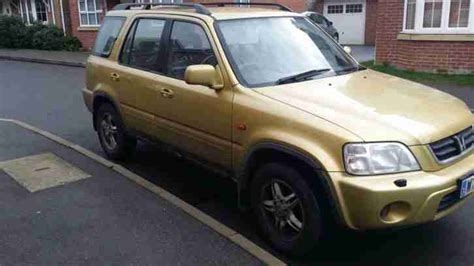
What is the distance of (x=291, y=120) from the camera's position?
3.25 meters

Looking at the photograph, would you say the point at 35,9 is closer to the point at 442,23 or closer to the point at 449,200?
the point at 442,23

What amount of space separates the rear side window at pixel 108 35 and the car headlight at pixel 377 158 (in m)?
3.48

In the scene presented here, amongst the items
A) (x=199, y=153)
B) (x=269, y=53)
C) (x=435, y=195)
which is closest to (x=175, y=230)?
(x=199, y=153)

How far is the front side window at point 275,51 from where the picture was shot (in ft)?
12.7

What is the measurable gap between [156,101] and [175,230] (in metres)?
1.36

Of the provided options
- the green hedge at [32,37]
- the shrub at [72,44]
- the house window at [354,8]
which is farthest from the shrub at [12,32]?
the house window at [354,8]

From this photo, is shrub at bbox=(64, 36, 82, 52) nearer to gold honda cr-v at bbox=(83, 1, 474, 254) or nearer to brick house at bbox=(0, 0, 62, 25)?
brick house at bbox=(0, 0, 62, 25)

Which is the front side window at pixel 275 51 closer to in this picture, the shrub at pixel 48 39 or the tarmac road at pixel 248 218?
the tarmac road at pixel 248 218

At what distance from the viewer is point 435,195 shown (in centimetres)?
292

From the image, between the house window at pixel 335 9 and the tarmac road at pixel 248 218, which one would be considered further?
the house window at pixel 335 9

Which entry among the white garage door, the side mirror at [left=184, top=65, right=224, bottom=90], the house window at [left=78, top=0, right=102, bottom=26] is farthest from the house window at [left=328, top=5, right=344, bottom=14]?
the side mirror at [left=184, top=65, right=224, bottom=90]

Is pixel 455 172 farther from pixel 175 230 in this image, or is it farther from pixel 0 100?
pixel 0 100

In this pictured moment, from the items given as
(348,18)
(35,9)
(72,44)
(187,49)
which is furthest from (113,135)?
(35,9)

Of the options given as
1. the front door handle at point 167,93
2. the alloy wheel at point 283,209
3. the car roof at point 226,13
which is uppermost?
the car roof at point 226,13
